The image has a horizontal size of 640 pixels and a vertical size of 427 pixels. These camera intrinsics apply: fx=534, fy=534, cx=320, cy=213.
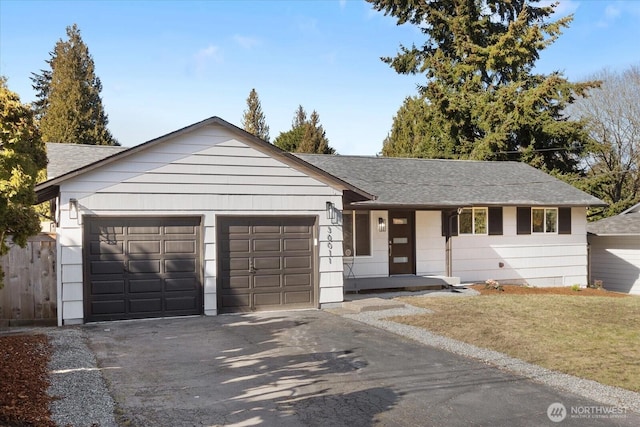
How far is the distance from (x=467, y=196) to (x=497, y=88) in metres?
16.5

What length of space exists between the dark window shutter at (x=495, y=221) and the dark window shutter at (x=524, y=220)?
79cm

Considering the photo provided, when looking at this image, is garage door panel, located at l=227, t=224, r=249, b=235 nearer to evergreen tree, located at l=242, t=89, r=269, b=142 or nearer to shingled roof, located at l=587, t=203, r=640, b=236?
shingled roof, located at l=587, t=203, r=640, b=236

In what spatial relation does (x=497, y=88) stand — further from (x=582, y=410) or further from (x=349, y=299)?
(x=582, y=410)

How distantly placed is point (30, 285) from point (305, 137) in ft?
99.2

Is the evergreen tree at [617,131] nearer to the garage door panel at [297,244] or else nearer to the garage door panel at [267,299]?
the garage door panel at [297,244]

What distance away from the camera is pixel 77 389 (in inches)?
239

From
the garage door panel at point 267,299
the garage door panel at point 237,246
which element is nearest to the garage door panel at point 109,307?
the garage door panel at point 237,246

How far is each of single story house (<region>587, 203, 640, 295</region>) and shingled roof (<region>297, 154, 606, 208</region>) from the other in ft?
9.76

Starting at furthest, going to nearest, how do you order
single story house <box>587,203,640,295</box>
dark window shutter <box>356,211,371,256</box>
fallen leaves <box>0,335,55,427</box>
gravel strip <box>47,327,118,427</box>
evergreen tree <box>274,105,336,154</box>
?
evergreen tree <box>274,105,336,154</box>, single story house <box>587,203,640,295</box>, dark window shutter <box>356,211,371,256</box>, gravel strip <box>47,327,118,427</box>, fallen leaves <box>0,335,55,427</box>

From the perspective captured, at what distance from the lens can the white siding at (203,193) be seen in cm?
1038

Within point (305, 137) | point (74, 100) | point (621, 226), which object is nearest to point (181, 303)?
point (621, 226)

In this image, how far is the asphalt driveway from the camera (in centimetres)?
539

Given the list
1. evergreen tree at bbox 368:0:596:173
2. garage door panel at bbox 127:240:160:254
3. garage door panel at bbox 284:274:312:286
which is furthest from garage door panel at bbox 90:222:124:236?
evergreen tree at bbox 368:0:596:173

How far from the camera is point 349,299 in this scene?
13.3 m
